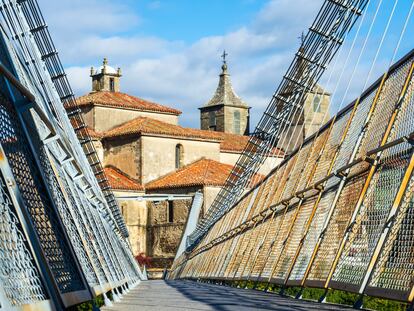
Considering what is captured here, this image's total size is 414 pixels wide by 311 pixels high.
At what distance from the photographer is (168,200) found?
81312 millimetres

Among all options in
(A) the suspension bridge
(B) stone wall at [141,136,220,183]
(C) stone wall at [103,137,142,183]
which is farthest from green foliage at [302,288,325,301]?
(C) stone wall at [103,137,142,183]

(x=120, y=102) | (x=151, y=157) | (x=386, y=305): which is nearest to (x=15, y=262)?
(x=386, y=305)

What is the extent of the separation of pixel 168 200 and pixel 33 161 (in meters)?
74.6

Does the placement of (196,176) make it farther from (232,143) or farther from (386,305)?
(386,305)

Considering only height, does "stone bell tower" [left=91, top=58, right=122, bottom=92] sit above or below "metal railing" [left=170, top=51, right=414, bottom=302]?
above

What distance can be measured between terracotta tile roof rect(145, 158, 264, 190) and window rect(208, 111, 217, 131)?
107 feet

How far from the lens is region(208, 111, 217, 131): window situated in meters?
118

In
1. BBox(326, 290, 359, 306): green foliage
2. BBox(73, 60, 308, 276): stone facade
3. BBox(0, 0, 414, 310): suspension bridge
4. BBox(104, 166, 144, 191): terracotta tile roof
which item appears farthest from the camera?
BBox(73, 60, 308, 276): stone facade

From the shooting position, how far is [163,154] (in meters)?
85.1

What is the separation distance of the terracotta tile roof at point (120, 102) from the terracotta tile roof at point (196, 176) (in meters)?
8.20

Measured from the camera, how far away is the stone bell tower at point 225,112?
117000 mm

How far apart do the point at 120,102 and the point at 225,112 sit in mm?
29788

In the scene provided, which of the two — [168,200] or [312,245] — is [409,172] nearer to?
[312,245]

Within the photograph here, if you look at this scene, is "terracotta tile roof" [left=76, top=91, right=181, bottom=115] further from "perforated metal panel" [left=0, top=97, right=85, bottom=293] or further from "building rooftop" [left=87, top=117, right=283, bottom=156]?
"perforated metal panel" [left=0, top=97, right=85, bottom=293]
